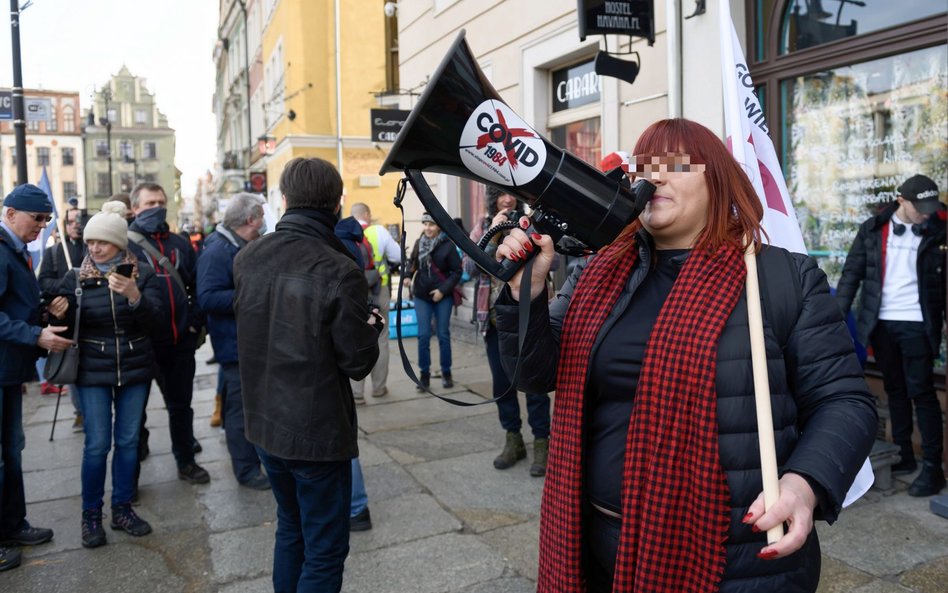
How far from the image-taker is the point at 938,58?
500 cm

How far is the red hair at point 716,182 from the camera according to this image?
183 cm

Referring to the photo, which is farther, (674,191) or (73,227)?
(73,227)

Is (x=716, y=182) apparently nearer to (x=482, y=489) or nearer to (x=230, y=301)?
(x=482, y=489)

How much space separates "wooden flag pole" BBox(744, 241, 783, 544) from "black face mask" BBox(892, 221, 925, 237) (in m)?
3.45

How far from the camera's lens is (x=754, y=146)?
280cm

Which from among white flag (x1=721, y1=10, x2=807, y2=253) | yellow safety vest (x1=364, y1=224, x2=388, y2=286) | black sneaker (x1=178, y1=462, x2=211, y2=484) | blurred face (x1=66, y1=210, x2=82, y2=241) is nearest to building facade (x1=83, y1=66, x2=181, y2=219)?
blurred face (x1=66, y1=210, x2=82, y2=241)

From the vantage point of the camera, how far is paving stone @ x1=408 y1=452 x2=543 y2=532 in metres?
4.38

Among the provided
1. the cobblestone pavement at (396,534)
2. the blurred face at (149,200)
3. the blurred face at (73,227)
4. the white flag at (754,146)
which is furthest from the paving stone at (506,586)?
the blurred face at (73,227)

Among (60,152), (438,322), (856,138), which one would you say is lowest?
(438,322)

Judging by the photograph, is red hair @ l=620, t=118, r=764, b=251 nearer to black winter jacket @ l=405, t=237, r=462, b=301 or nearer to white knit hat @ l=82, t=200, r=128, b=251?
white knit hat @ l=82, t=200, r=128, b=251

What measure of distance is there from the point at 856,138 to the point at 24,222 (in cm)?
558

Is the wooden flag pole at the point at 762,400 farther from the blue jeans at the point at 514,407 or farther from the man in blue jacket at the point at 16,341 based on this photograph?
the man in blue jacket at the point at 16,341

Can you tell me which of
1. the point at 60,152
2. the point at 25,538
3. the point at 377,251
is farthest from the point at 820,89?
the point at 60,152

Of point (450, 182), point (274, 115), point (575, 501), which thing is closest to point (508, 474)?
point (575, 501)
